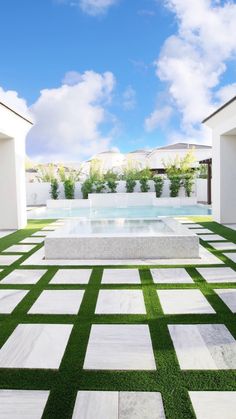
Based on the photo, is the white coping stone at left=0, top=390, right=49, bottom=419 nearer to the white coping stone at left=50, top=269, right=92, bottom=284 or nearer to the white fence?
the white coping stone at left=50, top=269, right=92, bottom=284

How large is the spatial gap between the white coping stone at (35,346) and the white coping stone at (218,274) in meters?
2.47

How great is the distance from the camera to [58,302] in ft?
14.4

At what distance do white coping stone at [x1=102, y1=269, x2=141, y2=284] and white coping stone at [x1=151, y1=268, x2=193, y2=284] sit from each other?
0.28 meters

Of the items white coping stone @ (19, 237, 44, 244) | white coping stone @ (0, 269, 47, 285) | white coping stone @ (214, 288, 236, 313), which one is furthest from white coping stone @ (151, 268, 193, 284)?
white coping stone @ (19, 237, 44, 244)

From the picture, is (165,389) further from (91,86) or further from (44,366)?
(91,86)

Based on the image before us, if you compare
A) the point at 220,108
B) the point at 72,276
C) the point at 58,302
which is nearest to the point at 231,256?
the point at 72,276

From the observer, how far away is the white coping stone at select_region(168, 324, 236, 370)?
2920 mm

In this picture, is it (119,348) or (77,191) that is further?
(77,191)

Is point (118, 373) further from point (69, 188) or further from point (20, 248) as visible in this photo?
point (69, 188)

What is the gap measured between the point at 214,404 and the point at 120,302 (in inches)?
80.5

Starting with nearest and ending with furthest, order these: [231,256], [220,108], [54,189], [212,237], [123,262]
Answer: [123,262], [231,256], [212,237], [220,108], [54,189]

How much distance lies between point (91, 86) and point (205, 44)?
10.2 m

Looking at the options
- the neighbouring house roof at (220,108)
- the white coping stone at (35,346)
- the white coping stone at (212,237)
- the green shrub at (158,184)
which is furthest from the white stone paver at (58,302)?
the green shrub at (158,184)

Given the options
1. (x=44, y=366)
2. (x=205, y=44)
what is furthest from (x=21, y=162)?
(x=205, y=44)
